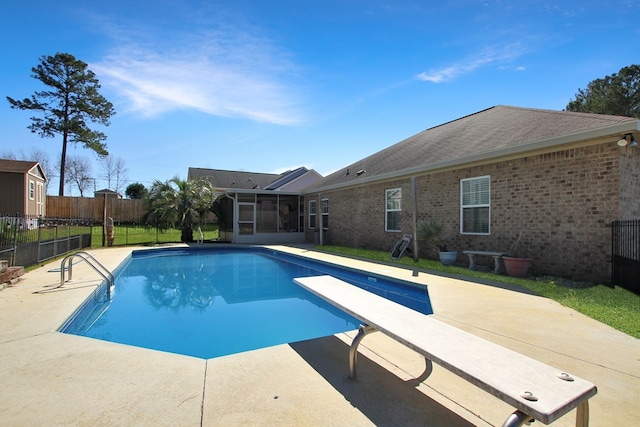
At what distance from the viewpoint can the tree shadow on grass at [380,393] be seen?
2.23 metres

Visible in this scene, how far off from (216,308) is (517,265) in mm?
6412

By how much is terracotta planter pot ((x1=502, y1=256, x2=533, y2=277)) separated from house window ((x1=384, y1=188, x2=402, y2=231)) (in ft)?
14.5

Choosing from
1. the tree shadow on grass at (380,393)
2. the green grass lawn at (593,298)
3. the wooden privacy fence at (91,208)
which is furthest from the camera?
the wooden privacy fence at (91,208)

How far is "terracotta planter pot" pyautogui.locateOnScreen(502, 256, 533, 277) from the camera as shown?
719 centimetres

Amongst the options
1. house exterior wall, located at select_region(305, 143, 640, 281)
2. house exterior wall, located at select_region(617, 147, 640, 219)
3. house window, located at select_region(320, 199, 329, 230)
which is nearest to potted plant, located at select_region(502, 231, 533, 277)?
house exterior wall, located at select_region(305, 143, 640, 281)

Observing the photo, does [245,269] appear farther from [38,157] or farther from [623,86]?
[38,157]

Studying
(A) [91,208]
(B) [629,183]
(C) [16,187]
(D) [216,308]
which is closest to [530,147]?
(B) [629,183]

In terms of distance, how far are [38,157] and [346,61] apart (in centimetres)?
3815

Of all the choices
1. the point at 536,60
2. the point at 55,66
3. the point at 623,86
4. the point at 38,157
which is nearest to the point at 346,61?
the point at 536,60

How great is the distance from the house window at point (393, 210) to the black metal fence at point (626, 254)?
6026 millimetres

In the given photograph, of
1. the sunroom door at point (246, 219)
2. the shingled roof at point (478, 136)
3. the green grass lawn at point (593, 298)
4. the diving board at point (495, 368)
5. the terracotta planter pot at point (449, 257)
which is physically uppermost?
the shingled roof at point (478, 136)

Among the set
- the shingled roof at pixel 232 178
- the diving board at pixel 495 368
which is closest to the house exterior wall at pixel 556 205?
the diving board at pixel 495 368

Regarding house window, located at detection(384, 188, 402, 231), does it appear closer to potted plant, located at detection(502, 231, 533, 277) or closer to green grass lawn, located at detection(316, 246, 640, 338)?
green grass lawn, located at detection(316, 246, 640, 338)

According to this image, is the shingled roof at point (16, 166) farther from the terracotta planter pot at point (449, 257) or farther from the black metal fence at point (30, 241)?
the terracotta planter pot at point (449, 257)
